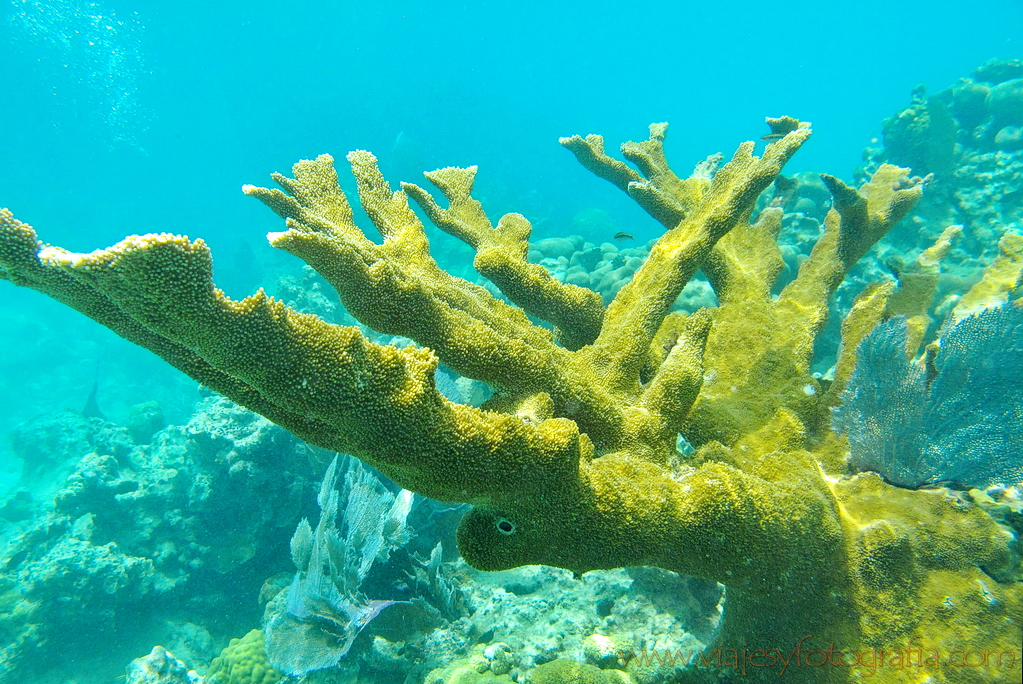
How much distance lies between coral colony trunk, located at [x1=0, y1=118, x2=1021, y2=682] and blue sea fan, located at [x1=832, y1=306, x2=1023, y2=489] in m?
0.21

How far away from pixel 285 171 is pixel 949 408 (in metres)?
59.3

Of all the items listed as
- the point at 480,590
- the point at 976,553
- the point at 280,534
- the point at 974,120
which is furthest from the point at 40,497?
the point at 974,120

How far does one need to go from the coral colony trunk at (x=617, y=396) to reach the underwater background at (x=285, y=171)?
1749mm

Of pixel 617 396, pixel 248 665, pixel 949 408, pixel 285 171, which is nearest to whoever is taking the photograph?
pixel 617 396

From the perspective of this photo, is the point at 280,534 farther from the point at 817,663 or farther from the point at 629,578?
the point at 817,663

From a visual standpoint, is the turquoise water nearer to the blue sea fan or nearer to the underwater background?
the underwater background

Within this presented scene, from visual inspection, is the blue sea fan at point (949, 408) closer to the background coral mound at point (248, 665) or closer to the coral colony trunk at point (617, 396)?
the coral colony trunk at point (617, 396)

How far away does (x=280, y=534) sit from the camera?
7.47 metres

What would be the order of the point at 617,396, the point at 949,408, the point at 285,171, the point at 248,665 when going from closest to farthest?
the point at 617,396 < the point at 949,408 < the point at 248,665 < the point at 285,171

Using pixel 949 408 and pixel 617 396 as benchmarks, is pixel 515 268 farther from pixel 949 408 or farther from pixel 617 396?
pixel 949 408

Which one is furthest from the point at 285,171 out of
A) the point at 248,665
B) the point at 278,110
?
the point at 248,665

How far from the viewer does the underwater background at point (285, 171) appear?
7312 mm

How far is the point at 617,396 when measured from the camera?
9.13 feet

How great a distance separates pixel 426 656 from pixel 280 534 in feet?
13.6
